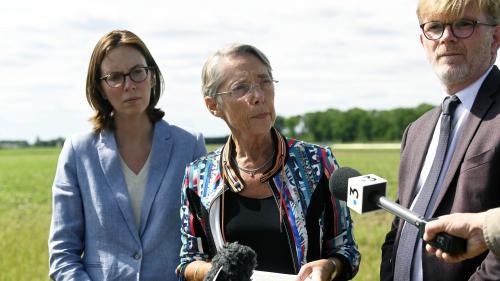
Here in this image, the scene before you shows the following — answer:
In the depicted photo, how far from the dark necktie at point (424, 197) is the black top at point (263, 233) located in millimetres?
590

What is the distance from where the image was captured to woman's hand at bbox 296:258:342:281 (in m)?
2.89

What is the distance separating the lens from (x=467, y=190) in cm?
293

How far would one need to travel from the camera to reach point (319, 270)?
9.65 ft

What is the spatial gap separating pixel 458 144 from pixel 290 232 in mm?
989

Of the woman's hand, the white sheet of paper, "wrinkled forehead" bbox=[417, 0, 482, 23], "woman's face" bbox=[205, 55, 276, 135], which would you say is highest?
"wrinkled forehead" bbox=[417, 0, 482, 23]

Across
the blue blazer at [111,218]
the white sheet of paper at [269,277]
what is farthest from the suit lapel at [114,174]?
the white sheet of paper at [269,277]

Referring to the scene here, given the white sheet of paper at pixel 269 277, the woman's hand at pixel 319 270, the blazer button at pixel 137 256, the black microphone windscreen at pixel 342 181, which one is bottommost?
the blazer button at pixel 137 256

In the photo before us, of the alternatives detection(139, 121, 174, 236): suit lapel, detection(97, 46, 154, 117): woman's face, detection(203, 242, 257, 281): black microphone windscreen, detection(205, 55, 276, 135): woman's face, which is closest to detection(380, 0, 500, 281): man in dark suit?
detection(205, 55, 276, 135): woman's face

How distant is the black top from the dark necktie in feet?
1.94

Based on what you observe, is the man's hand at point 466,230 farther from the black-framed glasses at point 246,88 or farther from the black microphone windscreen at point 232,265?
the black-framed glasses at point 246,88

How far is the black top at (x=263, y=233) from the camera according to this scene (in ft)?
10.6

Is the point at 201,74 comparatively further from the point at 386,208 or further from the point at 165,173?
the point at 386,208

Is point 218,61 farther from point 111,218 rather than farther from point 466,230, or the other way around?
point 466,230

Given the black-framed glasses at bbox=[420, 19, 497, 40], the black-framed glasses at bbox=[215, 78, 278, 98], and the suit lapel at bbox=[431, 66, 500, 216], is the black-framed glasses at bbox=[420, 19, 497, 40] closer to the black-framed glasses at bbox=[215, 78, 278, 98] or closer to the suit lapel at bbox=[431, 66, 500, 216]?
the suit lapel at bbox=[431, 66, 500, 216]
